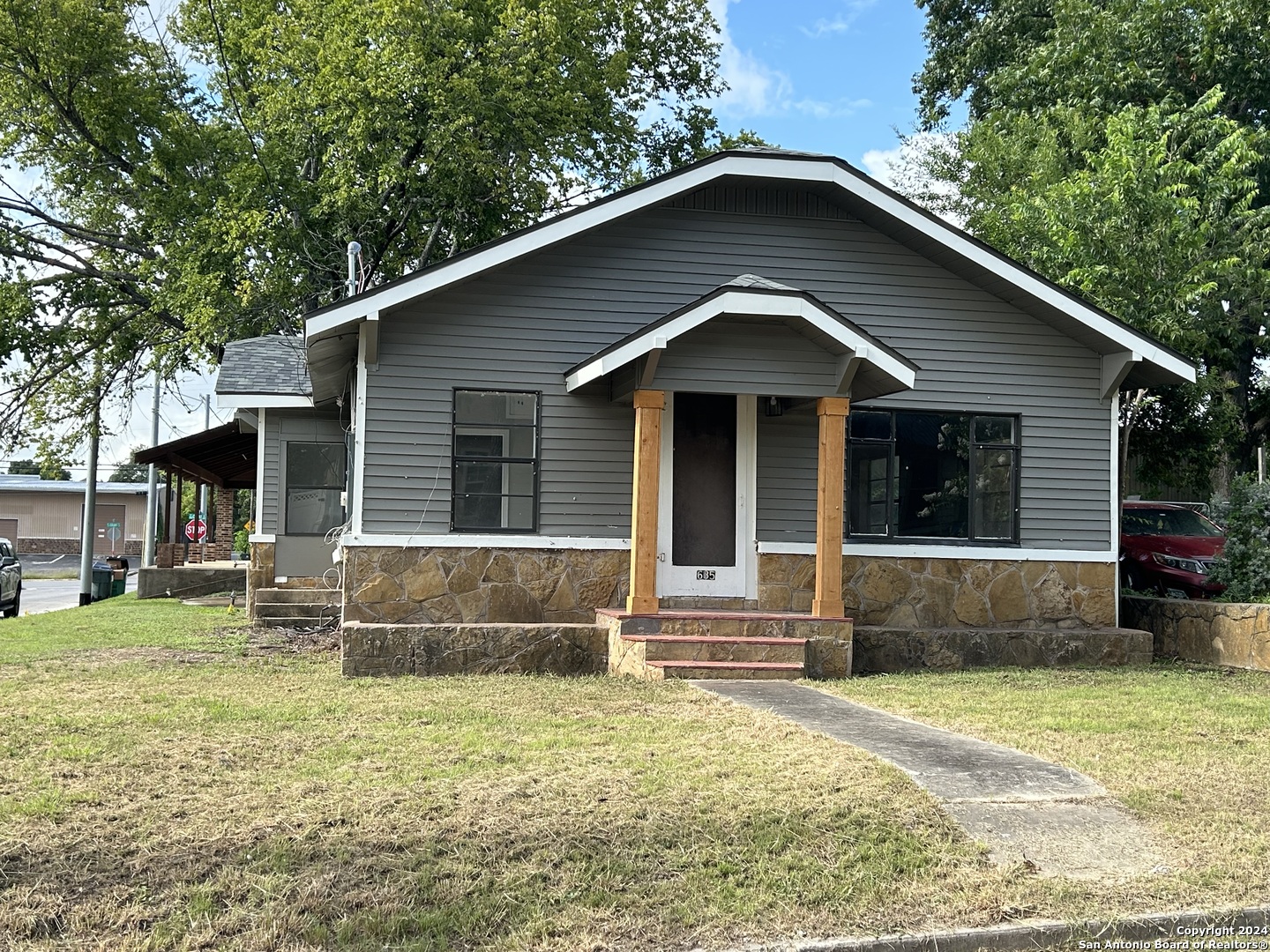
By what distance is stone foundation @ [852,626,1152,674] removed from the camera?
1214 cm

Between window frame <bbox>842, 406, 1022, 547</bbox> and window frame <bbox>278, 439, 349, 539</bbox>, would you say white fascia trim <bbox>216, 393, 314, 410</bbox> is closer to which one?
window frame <bbox>278, 439, 349, 539</bbox>

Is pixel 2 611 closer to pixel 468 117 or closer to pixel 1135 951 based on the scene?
pixel 468 117

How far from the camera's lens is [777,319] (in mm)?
11297

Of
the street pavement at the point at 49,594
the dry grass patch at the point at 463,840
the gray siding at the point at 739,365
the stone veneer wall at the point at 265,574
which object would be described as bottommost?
the street pavement at the point at 49,594

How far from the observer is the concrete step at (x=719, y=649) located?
35.4ft

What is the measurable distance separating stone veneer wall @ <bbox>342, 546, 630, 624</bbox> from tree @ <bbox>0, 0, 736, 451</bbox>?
11297mm

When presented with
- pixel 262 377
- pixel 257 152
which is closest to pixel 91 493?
pixel 257 152

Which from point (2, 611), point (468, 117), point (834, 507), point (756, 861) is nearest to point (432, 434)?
point (834, 507)

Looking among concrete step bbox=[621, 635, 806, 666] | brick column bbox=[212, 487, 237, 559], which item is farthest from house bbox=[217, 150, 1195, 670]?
brick column bbox=[212, 487, 237, 559]

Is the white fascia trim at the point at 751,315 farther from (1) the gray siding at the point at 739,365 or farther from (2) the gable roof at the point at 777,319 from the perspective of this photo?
(1) the gray siding at the point at 739,365

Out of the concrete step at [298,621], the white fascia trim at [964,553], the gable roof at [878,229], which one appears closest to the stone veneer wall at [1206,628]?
the white fascia trim at [964,553]

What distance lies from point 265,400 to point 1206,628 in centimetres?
1215

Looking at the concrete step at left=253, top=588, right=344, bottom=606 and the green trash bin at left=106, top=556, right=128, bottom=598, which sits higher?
the concrete step at left=253, top=588, right=344, bottom=606

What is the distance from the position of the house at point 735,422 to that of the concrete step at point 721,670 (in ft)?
1.62
